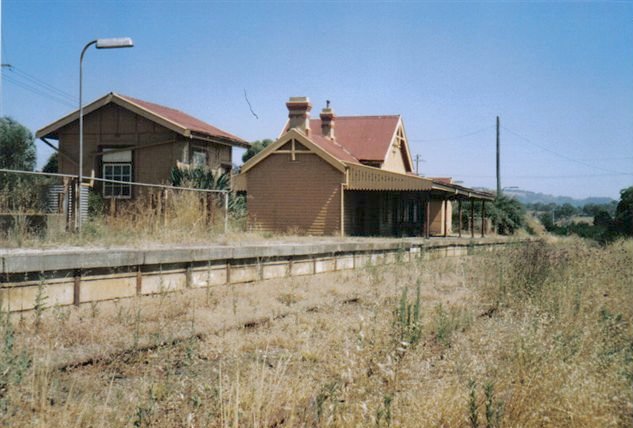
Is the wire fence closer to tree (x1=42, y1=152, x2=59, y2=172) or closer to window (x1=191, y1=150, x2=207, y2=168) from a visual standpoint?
window (x1=191, y1=150, x2=207, y2=168)

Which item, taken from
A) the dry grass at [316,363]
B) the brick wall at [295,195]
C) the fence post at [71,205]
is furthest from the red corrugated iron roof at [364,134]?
the dry grass at [316,363]

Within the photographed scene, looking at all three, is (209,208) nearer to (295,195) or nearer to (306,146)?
(295,195)

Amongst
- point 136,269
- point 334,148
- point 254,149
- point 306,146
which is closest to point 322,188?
point 306,146

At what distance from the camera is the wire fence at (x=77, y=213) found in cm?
1157

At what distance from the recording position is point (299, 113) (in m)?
29.2

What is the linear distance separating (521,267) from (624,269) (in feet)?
7.76

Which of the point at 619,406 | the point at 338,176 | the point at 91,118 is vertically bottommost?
the point at 619,406

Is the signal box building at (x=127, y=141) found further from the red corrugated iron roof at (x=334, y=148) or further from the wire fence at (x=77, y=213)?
the wire fence at (x=77, y=213)

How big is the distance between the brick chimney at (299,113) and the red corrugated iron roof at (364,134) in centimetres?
195

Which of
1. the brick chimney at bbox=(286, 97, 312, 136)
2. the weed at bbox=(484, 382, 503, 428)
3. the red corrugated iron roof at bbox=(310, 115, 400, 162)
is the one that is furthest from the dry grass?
the red corrugated iron roof at bbox=(310, 115, 400, 162)

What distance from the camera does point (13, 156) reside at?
38969mm

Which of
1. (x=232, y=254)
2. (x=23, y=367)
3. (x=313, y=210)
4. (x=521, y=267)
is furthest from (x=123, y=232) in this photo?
(x=313, y=210)

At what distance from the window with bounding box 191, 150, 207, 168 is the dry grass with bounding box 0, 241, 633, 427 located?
636 inches

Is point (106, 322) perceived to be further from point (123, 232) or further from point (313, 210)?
point (313, 210)
